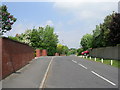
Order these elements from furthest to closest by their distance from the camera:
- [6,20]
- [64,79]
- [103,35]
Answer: [103,35]
[6,20]
[64,79]

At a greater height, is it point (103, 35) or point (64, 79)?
point (103, 35)

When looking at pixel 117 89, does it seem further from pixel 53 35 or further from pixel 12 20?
pixel 53 35

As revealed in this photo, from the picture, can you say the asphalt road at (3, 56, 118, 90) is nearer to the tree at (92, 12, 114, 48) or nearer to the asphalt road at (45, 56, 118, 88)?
the asphalt road at (45, 56, 118, 88)

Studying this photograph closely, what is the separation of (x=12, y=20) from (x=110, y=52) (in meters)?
17.8

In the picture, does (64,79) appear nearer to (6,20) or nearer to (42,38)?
(6,20)

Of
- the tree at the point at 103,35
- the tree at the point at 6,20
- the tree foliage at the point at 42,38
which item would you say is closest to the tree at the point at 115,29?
the tree at the point at 103,35

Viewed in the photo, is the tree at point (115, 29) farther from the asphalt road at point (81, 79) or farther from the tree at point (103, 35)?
the asphalt road at point (81, 79)

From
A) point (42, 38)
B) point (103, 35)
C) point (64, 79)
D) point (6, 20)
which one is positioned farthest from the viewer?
point (42, 38)

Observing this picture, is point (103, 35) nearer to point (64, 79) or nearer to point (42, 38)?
point (64, 79)

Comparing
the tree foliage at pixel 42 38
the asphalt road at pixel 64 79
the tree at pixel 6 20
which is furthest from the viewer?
the tree foliage at pixel 42 38

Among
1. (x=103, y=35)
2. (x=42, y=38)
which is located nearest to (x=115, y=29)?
(x=103, y=35)

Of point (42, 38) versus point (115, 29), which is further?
point (42, 38)

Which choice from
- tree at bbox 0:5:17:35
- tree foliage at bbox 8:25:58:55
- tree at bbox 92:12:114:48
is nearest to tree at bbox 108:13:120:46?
tree at bbox 92:12:114:48

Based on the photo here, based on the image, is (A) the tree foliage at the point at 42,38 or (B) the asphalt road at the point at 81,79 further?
(A) the tree foliage at the point at 42,38
